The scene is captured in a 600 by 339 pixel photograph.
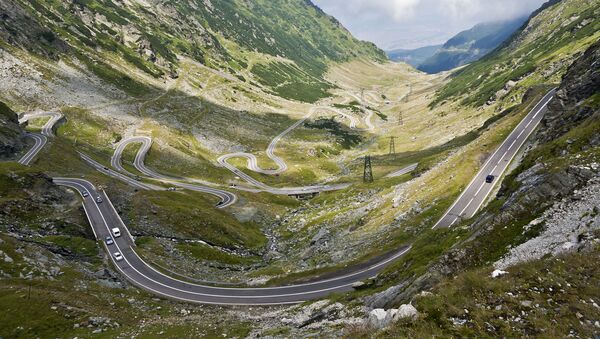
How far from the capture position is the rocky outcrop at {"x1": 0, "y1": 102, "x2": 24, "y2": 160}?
98.9 m

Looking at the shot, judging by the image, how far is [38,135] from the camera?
116688 millimetres

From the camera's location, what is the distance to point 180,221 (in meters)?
85.2

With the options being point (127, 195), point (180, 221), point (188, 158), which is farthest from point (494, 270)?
point (188, 158)

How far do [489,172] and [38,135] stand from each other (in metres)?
131

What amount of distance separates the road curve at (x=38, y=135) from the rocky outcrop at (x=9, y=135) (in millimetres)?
3534

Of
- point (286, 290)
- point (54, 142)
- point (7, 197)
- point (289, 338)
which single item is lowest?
point (286, 290)

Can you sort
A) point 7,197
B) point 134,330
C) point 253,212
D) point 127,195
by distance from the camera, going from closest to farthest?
point 134,330 → point 7,197 → point 127,195 → point 253,212

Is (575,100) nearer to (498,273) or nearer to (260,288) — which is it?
(498,273)

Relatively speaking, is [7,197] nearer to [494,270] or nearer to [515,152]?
[494,270]

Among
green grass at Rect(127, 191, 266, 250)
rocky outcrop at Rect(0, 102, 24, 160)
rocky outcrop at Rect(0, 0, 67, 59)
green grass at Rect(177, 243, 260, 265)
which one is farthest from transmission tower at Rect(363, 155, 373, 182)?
rocky outcrop at Rect(0, 0, 67, 59)

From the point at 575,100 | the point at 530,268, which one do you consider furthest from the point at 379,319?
the point at 575,100

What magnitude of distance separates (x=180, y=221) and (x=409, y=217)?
5210 centimetres

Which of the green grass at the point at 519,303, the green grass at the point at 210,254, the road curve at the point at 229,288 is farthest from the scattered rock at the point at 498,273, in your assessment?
the green grass at the point at 210,254

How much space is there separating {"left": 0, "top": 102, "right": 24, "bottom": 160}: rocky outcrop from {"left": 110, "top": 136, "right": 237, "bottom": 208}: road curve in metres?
28.6
